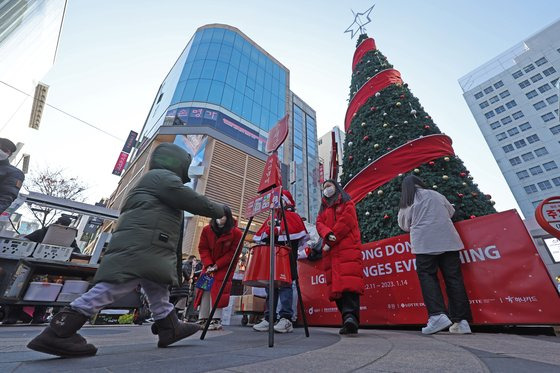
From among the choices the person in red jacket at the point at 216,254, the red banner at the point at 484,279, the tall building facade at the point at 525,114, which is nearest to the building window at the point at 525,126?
the tall building facade at the point at 525,114

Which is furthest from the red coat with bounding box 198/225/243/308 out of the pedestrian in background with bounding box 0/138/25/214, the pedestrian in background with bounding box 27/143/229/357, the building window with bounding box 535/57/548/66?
the building window with bounding box 535/57/548/66

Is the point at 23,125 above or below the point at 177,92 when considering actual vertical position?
below

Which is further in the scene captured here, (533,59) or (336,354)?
(533,59)

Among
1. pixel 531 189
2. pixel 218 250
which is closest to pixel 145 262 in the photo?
pixel 218 250

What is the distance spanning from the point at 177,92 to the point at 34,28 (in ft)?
34.4

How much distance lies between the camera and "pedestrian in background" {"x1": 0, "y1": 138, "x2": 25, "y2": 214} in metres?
3.54

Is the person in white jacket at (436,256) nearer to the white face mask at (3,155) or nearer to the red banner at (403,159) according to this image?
the red banner at (403,159)

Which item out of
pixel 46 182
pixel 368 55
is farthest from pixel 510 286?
pixel 46 182

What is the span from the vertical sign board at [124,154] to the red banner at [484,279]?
882 inches

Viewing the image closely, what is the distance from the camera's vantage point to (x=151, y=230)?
6.06 feet

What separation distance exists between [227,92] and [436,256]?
20.5 meters

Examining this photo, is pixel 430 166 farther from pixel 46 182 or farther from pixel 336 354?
pixel 46 182

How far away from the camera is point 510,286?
265 centimetres

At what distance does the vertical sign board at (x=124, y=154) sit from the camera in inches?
841
